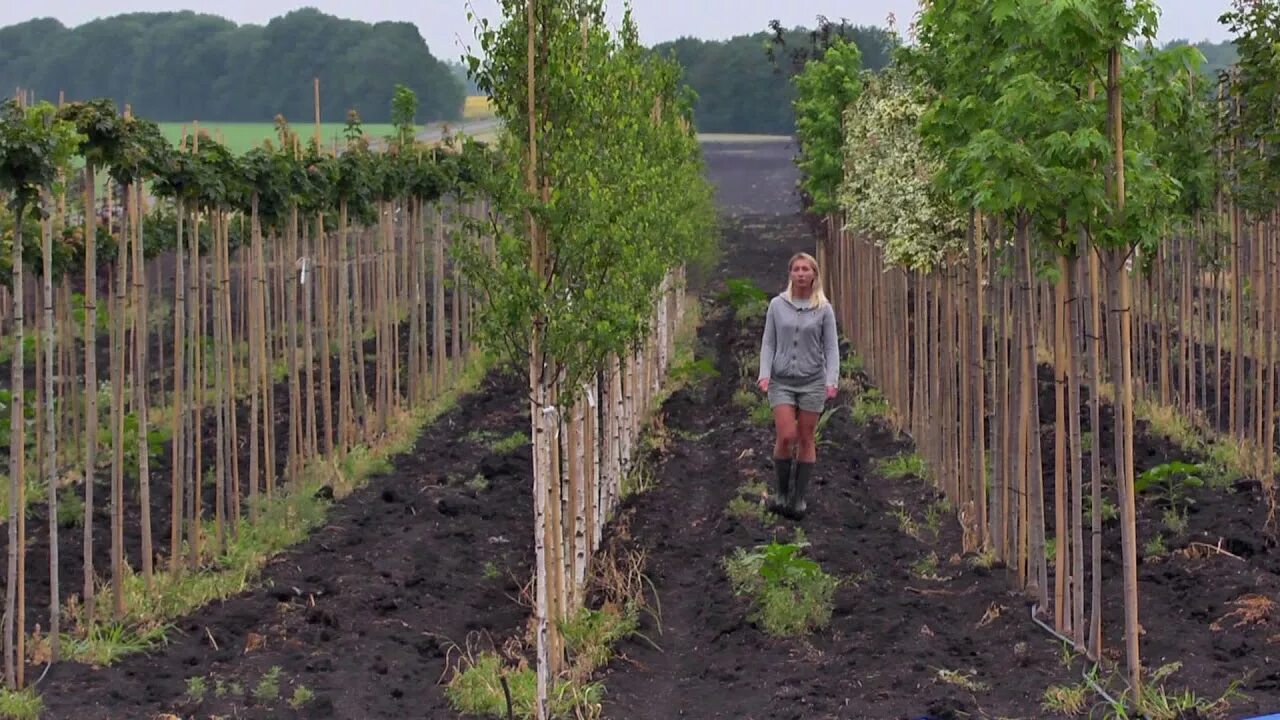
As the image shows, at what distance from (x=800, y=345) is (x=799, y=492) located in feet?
4.05

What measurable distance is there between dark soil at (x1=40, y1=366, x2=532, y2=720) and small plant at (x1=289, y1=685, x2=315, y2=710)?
0.05 m

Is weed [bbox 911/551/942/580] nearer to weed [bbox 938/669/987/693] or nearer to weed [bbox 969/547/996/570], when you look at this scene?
weed [bbox 969/547/996/570]

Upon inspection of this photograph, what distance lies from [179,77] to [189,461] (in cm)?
6891

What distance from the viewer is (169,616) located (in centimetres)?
1145

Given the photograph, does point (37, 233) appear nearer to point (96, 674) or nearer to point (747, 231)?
point (96, 674)

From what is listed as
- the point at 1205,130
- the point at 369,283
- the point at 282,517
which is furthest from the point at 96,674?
the point at 369,283

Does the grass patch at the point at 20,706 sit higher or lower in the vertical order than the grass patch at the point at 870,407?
lower

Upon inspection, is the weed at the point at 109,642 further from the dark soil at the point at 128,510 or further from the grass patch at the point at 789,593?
the grass patch at the point at 789,593

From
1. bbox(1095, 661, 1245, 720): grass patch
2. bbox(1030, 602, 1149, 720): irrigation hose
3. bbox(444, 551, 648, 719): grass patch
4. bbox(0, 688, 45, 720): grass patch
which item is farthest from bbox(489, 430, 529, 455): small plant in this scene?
bbox(1095, 661, 1245, 720): grass patch

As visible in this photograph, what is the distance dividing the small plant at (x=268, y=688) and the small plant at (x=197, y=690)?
0.28 metres

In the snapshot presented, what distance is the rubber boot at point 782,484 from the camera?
13727mm

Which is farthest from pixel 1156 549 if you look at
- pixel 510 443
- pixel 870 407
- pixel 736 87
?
pixel 736 87

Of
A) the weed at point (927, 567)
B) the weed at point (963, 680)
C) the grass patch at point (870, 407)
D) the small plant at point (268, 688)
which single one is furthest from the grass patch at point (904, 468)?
the small plant at point (268, 688)

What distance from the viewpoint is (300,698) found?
9.37 meters
